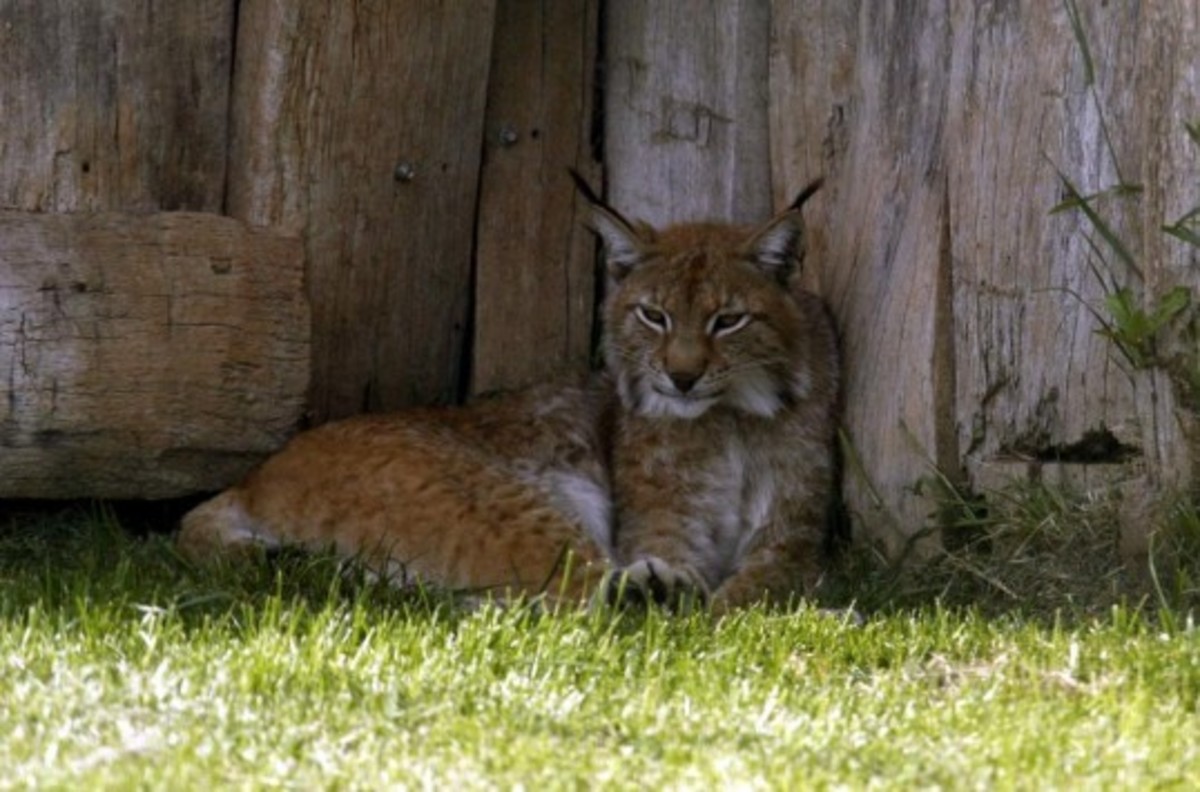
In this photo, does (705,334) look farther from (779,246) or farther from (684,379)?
(779,246)

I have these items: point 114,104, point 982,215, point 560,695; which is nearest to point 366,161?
point 114,104

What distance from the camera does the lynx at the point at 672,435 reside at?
6.64 metres

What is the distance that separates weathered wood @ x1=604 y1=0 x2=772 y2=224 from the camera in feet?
24.4

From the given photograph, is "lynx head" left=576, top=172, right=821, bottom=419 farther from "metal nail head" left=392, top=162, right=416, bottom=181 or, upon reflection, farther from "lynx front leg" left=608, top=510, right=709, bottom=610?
"metal nail head" left=392, top=162, right=416, bottom=181

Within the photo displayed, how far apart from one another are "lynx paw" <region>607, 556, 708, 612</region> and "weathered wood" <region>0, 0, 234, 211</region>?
5.99 feet

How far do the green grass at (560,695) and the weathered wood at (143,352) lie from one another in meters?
0.89

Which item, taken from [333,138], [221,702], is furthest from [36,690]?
[333,138]

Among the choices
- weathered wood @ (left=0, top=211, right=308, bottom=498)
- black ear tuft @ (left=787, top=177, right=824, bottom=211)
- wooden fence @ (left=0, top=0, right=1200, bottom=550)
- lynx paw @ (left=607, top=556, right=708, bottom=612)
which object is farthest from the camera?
black ear tuft @ (left=787, top=177, right=824, bottom=211)

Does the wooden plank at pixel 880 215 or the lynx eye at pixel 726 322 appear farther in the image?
the lynx eye at pixel 726 322

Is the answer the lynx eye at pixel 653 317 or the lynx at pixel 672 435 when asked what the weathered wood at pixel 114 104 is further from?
the lynx eye at pixel 653 317

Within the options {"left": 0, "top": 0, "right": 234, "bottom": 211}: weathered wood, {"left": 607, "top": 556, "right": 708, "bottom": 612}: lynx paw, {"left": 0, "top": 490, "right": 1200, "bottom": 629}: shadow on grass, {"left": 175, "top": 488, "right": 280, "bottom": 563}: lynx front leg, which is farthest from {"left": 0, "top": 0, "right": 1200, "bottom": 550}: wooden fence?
{"left": 607, "top": 556, "right": 708, "bottom": 612}: lynx paw

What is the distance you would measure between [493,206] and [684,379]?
972mm

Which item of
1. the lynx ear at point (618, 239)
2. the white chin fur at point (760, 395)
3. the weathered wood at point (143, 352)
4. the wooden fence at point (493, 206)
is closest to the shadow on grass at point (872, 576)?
the wooden fence at point (493, 206)

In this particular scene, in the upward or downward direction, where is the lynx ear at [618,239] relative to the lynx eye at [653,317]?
upward
